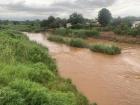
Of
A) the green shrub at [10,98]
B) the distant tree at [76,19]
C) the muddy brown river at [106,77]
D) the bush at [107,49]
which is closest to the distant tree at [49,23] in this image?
the distant tree at [76,19]

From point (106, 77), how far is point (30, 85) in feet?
28.0

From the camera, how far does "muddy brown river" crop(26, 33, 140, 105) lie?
37.1 feet

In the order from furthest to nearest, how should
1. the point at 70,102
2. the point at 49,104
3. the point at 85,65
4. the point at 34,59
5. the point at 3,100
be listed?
the point at 85,65, the point at 34,59, the point at 70,102, the point at 49,104, the point at 3,100

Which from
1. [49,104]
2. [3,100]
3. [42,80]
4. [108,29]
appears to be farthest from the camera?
[108,29]

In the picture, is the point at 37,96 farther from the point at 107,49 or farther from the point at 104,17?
the point at 104,17

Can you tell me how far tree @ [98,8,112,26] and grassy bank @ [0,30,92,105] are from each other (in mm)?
38049

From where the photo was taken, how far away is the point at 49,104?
20.5 feet

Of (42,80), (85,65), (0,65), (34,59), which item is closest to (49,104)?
(42,80)

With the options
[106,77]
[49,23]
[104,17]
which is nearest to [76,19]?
[104,17]

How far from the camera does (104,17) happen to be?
168 ft

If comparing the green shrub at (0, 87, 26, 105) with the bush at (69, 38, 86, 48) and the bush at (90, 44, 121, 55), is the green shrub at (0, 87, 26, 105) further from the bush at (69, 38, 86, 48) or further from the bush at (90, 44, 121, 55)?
the bush at (69, 38, 86, 48)

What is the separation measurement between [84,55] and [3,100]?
→ 17.4m

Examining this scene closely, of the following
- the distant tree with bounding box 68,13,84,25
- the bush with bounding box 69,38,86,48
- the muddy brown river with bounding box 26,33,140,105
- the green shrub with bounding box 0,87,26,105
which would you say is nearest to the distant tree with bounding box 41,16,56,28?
the distant tree with bounding box 68,13,84,25

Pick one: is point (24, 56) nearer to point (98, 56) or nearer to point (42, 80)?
point (42, 80)
